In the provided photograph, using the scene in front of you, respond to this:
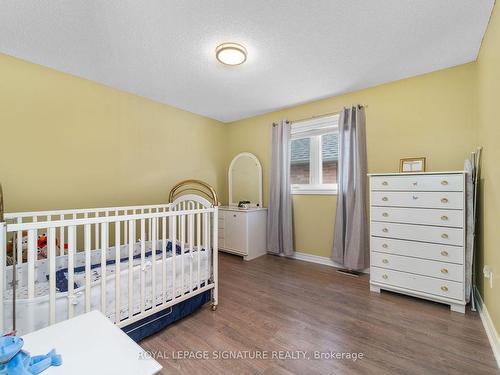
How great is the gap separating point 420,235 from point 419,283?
43 centimetres

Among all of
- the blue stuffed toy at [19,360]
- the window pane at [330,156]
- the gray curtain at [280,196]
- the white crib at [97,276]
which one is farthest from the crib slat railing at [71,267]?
the window pane at [330,156]

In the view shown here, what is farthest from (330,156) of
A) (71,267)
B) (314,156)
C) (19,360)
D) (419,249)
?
(19,360)

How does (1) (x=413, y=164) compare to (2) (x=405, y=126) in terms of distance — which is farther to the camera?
(2) (x=405, y=126)

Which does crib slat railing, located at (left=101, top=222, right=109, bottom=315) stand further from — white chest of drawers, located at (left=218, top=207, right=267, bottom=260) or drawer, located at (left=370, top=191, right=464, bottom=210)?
drawer, located at (left=370, top=191, right=464, bottom=210)

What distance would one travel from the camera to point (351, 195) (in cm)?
287

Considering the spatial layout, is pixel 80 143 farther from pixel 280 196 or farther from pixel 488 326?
pixel 488 326

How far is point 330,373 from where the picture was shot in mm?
1349

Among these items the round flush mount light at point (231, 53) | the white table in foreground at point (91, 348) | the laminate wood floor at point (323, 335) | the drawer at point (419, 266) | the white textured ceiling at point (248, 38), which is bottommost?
the laminate wood floor at point (323, 335)

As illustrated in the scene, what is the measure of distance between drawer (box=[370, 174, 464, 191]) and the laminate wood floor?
1.03 meters

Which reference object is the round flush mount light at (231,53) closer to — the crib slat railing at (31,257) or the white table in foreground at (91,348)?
the crib slat railing at (31,257)

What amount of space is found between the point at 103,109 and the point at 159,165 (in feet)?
3.02

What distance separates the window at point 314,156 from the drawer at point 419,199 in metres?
0.84

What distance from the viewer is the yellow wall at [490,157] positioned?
154 centimetres

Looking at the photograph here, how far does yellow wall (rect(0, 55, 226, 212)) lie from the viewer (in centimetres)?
215
